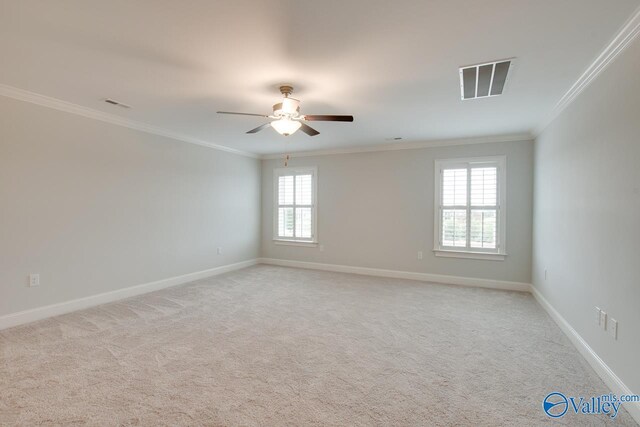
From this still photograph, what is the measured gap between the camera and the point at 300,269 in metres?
6.33

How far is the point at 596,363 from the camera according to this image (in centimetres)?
244

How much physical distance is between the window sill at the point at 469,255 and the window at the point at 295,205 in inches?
97.2

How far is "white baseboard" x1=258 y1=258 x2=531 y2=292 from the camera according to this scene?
16.1ft

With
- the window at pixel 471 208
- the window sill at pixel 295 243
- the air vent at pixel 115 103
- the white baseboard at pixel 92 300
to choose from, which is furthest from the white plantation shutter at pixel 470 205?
the air vent at pixel 115 103

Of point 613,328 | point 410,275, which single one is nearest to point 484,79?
point 613,328

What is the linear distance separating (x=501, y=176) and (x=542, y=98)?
6.08 feet

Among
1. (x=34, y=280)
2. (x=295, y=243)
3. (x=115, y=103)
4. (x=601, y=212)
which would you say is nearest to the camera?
(x=601, y=212)

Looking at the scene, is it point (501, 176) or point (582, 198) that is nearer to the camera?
point (582, 198)

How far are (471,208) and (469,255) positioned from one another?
786 mm

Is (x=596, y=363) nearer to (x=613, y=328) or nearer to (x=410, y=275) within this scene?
(x=613, y=328)

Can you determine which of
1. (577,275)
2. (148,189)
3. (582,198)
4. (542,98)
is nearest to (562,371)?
(577,275)

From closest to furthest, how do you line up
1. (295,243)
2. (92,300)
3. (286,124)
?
(286,124) < (92,300) < (295,243)

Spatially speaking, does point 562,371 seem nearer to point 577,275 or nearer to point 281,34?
point 577,275

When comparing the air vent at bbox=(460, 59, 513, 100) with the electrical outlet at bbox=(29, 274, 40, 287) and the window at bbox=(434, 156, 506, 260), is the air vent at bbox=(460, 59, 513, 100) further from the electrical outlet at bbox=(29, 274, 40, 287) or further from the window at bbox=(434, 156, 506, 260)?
the electrical outlet at bbox=(29, 274, 40, 287)
